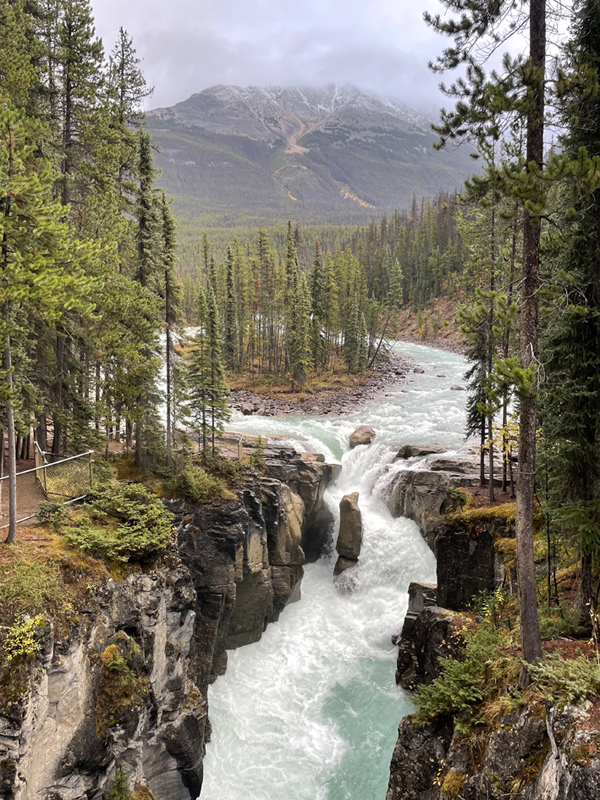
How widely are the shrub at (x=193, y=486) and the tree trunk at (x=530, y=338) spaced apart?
1484 centimetres

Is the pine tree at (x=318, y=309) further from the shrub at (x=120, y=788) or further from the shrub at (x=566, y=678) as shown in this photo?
the shrub at (x=566, y=678)

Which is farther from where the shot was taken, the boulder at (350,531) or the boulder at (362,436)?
the boulder at (362,436)

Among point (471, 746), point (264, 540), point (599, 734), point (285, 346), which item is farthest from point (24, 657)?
point (285, 346)

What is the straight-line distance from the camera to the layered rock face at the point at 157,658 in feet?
35.9

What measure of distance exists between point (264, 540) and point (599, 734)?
1862 centimetres

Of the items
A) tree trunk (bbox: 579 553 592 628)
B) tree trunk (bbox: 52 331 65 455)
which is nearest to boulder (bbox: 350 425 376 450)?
tree trunk (bbox: 52 331 65 455)

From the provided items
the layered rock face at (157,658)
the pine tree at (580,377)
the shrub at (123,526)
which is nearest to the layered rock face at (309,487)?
the layered rock face at (157,658)

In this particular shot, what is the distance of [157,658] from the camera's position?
15.2m

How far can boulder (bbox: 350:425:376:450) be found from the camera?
115 ft

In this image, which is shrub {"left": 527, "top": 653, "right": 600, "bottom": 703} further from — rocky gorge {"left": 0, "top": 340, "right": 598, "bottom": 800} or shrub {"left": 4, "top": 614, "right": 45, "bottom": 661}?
shrub {"left": 4, "top": 614, "right": 45, "bottom": 661}

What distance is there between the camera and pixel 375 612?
24.5m

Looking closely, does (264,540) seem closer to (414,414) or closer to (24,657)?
(24,657)

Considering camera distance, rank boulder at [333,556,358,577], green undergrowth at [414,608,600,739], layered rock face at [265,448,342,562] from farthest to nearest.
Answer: layered rock face at [265,448,342,562] < boulder at [333,556,358,577] < green undergrowth at [414,608,600,739]

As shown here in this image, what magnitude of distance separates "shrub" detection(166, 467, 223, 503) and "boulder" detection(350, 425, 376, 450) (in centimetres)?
1484
